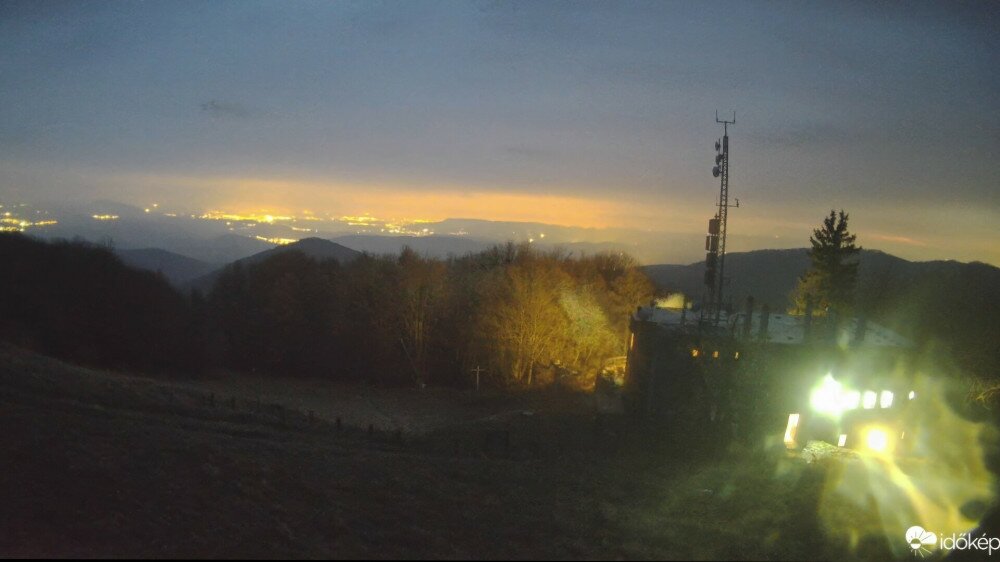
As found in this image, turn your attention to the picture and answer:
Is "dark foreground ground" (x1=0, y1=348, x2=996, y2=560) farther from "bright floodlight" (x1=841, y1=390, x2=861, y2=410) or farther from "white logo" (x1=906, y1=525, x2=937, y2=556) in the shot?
"bright floodlight" (x1=841, y1=390, x2=861, y2=410)

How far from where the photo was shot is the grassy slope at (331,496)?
7.37 meters

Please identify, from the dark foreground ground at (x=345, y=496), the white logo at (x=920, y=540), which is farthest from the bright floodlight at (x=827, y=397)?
the white logo at (x=920, y=540)

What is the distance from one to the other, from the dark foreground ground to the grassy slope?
4 centimetres

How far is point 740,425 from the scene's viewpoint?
60.1ft

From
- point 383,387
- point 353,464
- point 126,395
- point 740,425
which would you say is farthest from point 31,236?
point 740,425

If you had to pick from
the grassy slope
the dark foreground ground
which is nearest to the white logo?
the dark foreground ground

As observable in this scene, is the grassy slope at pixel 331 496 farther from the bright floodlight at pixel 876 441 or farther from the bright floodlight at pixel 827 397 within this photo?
the bright floodlight at pixel 876 441

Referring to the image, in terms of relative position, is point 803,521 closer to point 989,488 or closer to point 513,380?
point 989,488

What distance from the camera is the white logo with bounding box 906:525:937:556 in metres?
9.30

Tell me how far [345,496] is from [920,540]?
9170 mm

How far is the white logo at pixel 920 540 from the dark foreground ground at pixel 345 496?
279 mm

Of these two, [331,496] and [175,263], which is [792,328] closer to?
[331,496]

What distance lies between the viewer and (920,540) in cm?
958

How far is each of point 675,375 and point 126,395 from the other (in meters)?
18.3
